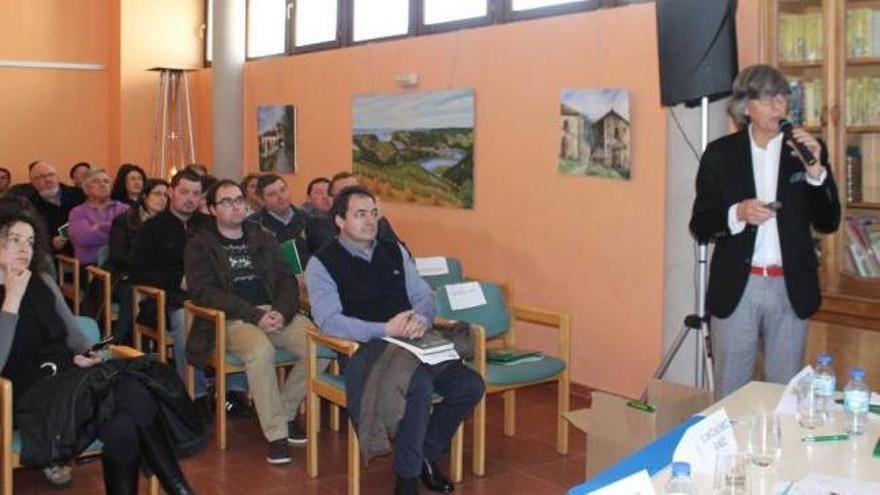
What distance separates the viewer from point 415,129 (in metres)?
6.71

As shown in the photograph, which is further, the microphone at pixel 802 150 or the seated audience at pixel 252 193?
the seated audience at pixel 252 193

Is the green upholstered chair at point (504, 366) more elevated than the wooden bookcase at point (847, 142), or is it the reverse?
the wooden bookcase at point (847, 142)

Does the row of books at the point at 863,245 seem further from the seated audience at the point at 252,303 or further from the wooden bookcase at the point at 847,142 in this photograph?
the seated audience at the point at 252,303

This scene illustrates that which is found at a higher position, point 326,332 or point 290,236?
point 290,236

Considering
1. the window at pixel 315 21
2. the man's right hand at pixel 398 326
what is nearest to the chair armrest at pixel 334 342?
the man's right hand at pixel 398 326

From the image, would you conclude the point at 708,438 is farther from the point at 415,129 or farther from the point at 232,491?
the point at 415,129

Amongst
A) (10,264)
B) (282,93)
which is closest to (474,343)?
(10,264)

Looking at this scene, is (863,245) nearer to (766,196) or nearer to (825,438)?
(766,196)

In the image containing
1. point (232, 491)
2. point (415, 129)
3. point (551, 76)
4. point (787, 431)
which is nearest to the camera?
point (787, 431)

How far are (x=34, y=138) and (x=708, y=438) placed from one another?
8.89 meters

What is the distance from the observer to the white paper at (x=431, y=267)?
5.18 m

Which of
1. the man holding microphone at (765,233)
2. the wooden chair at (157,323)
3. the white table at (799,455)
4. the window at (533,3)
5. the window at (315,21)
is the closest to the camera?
the white table at (799,455)

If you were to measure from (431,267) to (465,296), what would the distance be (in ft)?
2.18

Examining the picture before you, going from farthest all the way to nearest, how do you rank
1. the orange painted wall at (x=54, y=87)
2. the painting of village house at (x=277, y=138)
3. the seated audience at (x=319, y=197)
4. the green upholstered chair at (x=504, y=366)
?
1. the orange painted wall at (x=54, y=87)
2. the painting of village house at (x=277, y=138)
3. the seated audience at (x=319, y=197)
4. the green upholstered chair at (x=504, y=366)
